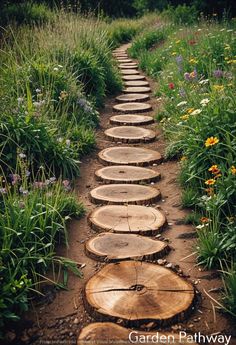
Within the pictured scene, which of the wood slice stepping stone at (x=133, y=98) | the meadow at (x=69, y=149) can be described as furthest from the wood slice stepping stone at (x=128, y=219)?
the wood slice stepping stone at (x=133, y=98)

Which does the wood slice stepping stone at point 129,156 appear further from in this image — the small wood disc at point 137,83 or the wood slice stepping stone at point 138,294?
the small wood disc at point 137,83

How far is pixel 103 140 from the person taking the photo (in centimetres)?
594

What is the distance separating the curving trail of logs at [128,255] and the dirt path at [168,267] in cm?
7

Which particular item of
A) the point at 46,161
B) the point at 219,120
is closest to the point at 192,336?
the point at 219,120

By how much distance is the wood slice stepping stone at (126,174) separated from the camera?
4.46 meters

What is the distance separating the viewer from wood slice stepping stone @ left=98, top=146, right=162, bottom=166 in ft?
16.3

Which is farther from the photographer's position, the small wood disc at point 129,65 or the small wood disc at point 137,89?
the small wood disc at point 129,65

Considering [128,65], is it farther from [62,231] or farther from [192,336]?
[192,336]

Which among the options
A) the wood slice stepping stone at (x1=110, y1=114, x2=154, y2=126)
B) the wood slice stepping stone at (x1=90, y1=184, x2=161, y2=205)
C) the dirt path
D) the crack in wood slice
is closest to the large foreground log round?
the crack in wood slice

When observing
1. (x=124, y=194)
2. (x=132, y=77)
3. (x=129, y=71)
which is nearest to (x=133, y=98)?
(x=132, y=77)

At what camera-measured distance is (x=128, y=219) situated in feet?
11.9

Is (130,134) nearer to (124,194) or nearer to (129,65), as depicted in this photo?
(124,194)

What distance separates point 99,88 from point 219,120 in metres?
3.69

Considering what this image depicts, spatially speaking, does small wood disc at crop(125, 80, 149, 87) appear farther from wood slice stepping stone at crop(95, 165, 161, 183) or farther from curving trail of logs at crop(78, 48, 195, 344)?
wood slice stepping stone at crop(95, 165, 161, 183)
